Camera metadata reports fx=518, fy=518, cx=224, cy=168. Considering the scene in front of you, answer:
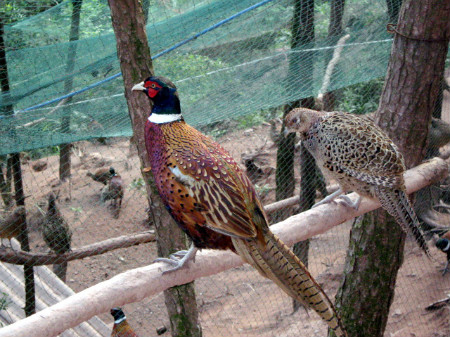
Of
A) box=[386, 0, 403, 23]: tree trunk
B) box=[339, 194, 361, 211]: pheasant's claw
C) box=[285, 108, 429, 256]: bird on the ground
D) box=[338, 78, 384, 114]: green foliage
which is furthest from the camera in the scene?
box=[338, 78, 384, 114]: green foliage

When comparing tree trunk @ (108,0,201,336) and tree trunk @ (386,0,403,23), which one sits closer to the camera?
tree trunk @ (108,0,201,336)

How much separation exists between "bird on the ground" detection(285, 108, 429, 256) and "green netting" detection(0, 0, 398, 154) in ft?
3.66

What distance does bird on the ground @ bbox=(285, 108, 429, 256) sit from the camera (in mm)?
2625

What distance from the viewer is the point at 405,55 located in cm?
291

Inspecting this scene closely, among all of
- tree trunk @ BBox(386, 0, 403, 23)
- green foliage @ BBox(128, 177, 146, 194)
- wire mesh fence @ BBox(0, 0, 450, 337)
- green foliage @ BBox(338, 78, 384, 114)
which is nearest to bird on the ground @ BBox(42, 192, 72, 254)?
wire mesh fence @ BBox(0, 0, 450, 337)

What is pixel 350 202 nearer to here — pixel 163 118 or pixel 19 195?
pixel 163 118

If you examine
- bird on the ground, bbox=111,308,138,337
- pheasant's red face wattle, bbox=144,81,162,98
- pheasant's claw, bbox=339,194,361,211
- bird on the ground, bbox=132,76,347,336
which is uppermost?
pheasant's red face wattle, bbox=144,81,162,98

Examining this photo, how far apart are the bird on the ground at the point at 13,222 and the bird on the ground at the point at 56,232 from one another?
269 mm

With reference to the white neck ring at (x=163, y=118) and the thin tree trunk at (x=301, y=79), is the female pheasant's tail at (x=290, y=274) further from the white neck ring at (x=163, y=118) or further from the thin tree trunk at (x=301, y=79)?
the thin tree trunk at (x=301, y=79)

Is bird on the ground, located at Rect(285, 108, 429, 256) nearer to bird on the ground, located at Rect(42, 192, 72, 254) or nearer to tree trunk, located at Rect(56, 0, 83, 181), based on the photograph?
tree trunk, located at Rect(56, 0, 83, 181)

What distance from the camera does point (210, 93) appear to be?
12.8 feet

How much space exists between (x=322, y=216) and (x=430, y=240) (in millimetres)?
3564

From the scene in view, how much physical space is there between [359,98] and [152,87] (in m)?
5.47

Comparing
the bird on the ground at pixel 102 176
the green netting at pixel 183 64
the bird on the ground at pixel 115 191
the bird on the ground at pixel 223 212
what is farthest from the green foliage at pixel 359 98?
the bird on the ground at pixel 223 212
